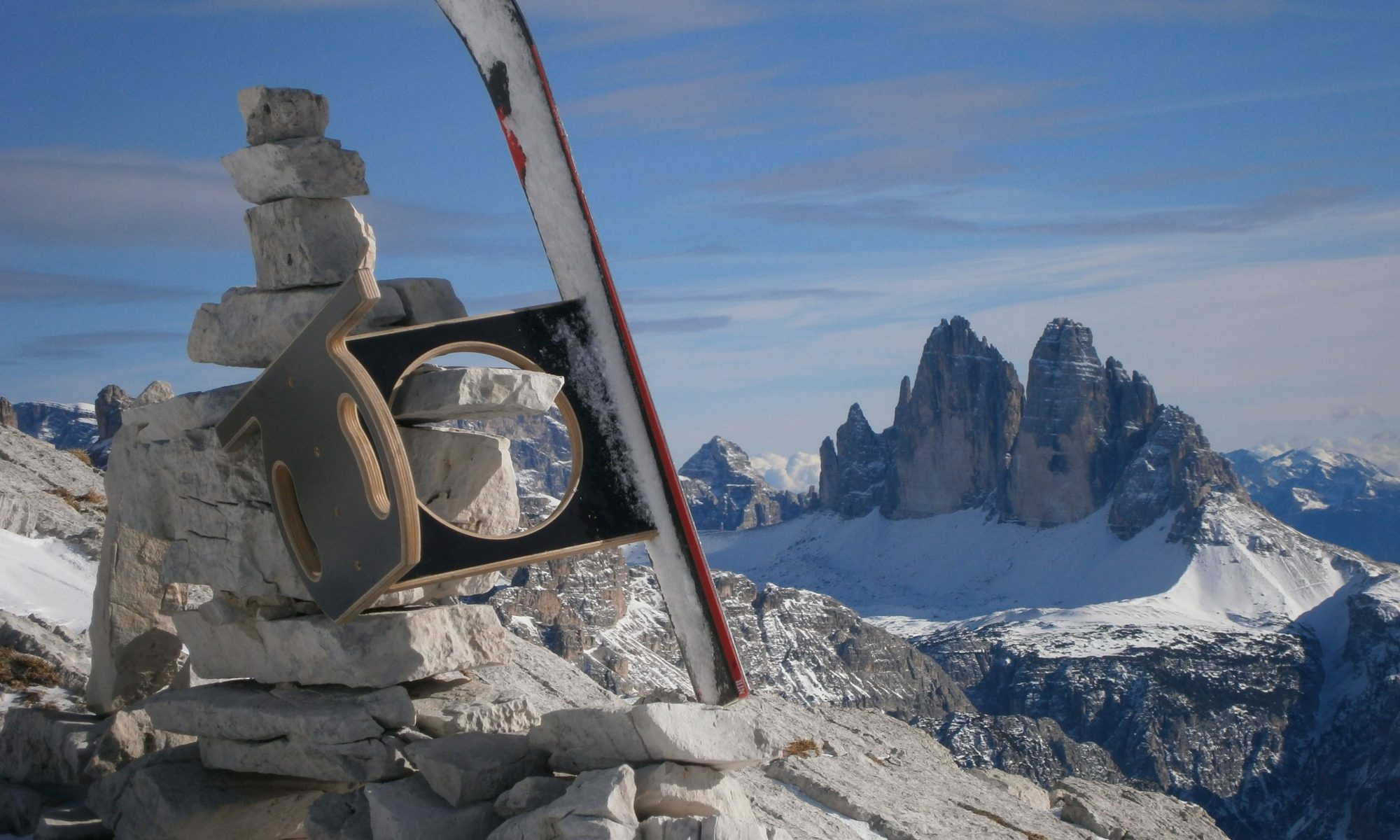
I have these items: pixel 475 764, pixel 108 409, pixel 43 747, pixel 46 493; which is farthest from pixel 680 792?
pixel 108 409

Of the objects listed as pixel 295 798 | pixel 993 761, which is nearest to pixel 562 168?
pixel 295 798

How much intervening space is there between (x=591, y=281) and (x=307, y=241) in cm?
260

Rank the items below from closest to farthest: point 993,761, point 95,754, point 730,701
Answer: point 730,701, point 95,754, point 993,761

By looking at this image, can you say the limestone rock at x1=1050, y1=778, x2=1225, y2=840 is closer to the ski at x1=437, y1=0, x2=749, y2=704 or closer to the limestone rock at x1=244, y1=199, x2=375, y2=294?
the ski at x1=437, y1=0, x2=749, y2=704

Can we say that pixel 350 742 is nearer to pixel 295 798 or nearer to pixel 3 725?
pixel 295 798

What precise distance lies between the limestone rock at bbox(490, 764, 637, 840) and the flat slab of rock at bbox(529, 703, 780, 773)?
34 cm

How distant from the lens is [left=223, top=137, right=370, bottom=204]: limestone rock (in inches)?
443

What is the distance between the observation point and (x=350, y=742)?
10508 mm

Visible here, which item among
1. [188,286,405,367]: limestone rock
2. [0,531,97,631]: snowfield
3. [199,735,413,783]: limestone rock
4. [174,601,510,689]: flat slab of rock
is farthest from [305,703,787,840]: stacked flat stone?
[0,531,97,631]: snowfield

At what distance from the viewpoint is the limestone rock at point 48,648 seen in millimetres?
14992

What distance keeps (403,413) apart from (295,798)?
398 cm

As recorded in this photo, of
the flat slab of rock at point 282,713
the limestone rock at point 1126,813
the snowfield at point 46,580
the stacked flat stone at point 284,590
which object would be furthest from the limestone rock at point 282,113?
the limestone rock at point 1126,813

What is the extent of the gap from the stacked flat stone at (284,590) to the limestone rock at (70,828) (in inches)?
4.1

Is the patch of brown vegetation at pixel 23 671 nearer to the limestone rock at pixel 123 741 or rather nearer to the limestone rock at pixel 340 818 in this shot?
the limestone rock at pixel 123 741
